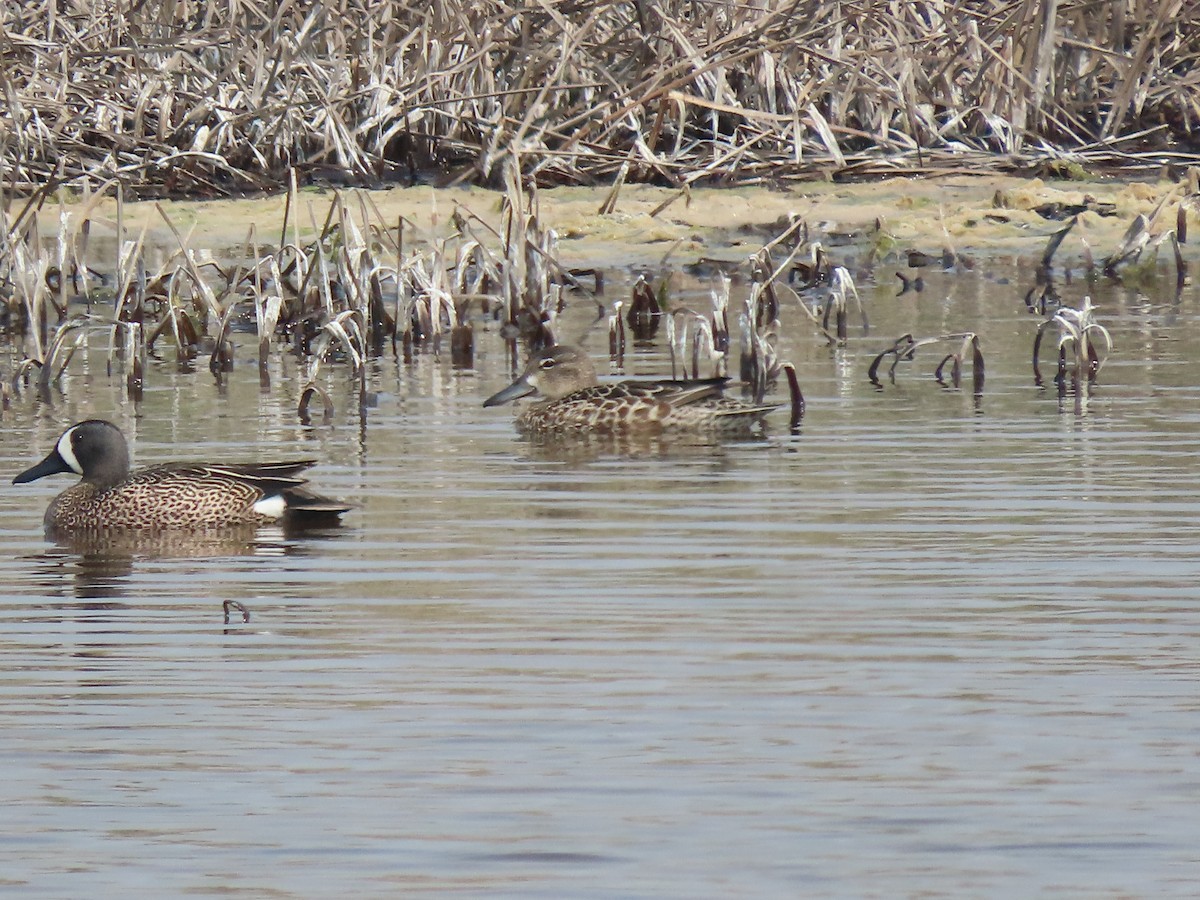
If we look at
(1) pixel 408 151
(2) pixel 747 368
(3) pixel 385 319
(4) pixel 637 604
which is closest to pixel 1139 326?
(2) pixel 747 368

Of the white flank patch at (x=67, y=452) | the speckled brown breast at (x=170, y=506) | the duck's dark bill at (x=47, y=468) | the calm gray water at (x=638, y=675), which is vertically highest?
the white flank patch at (x=67, y=452)

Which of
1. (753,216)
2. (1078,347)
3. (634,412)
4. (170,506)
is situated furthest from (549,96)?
(170,506)

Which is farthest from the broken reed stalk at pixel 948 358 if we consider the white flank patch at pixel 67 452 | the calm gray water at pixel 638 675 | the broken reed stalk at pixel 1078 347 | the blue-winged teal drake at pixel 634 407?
the white flank patch at pixel 67 452

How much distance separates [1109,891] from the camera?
4.14 meters

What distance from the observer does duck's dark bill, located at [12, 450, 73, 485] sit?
887cm

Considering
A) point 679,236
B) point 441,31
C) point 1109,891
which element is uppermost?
point 441,31

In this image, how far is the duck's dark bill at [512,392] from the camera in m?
10.9

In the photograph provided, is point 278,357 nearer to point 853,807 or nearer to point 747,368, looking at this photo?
point 747,368

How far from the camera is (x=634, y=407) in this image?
10531 mm

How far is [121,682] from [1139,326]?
806 cm

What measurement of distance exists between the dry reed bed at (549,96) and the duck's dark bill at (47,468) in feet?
21.3

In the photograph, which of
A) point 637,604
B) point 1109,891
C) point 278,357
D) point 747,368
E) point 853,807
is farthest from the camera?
point 278,357

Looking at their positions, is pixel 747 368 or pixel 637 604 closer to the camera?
pixel 637 604

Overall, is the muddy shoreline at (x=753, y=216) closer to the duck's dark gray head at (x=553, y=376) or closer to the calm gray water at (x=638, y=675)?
the duck's dark gray head at (x=553, y=376)
